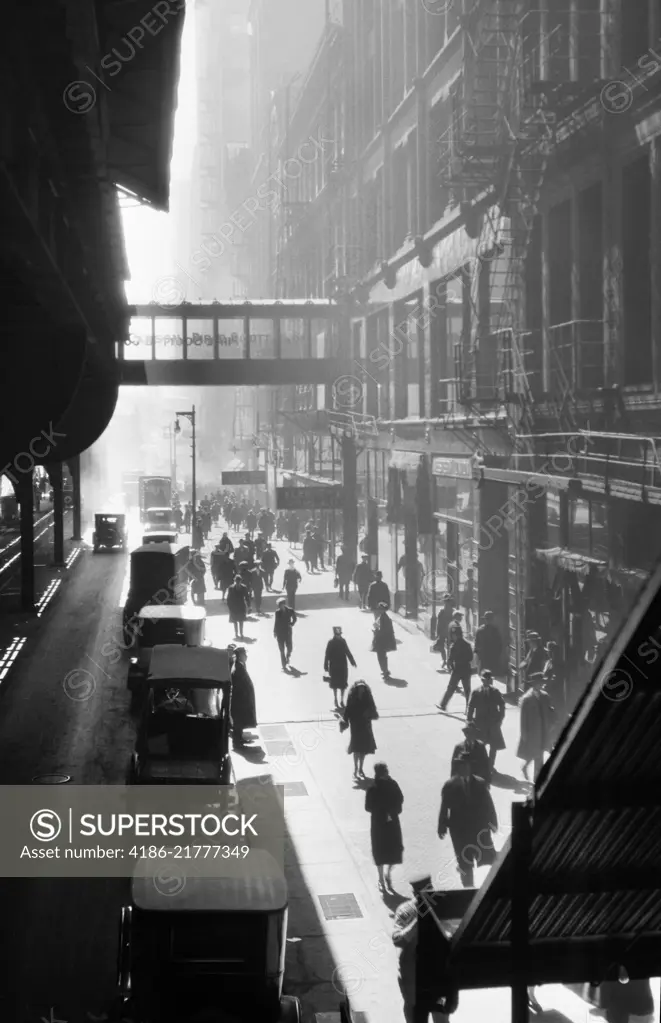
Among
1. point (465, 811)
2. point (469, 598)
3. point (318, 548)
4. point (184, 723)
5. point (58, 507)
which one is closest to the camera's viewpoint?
point (465, 811)

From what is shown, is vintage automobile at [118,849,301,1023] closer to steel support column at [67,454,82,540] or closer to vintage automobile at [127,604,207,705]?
vintage automobile at [127,604,207,705]

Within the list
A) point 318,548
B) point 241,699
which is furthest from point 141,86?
point 318,548

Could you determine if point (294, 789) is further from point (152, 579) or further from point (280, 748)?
point (152, 579)

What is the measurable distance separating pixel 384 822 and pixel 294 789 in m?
3.98

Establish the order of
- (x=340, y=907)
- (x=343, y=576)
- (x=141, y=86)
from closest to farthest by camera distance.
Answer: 1. (x=141, y=86)
2. (x=340, y=907)
3. (x=343, y=576)

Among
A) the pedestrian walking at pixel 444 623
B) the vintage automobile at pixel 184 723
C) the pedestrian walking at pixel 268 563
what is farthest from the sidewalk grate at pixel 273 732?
the pedestrian walking at pixel 268 563

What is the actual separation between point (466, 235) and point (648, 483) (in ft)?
38.1

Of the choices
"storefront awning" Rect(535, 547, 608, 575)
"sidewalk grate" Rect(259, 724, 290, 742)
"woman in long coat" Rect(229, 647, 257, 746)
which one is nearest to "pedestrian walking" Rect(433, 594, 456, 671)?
"storefront awning" Rect(535, 547, 608, 575)

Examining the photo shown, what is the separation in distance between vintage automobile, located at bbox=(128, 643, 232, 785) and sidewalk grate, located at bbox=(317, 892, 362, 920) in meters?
2.44

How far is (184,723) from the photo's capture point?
14.3 m

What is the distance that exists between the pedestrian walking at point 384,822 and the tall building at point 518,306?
629cm

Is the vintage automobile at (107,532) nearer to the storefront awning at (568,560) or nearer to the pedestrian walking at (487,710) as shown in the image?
the storefront awning at (568,560)

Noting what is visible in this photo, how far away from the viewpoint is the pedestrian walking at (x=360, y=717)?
15477mm

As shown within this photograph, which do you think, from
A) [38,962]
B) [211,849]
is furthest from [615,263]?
[38,962]
